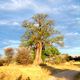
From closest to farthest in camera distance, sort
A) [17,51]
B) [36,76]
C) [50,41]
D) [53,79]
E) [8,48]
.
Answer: [53,79]
[36,76]
[17,51]
[8,48]
[50,41]

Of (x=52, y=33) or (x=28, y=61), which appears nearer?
(x=28, y=61)

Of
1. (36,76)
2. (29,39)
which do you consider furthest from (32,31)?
(36,76)

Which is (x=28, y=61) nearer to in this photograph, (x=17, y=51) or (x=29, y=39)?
(x=17, y=51)

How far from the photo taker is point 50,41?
61.6m

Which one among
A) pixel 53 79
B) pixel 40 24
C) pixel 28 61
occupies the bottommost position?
pixel 53 79

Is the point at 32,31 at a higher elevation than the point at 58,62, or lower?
higher

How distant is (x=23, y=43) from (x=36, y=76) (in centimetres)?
3091

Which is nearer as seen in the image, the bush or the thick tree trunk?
the bush

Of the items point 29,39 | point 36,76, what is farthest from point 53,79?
point 29,39

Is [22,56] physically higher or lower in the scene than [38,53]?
lower

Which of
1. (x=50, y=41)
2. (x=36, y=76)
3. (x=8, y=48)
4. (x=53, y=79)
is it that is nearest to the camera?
(x=53, y=79)

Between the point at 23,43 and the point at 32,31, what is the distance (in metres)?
3.42

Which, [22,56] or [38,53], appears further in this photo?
[38,53]

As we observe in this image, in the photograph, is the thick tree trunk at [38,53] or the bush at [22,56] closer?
the bush at [22,56]
